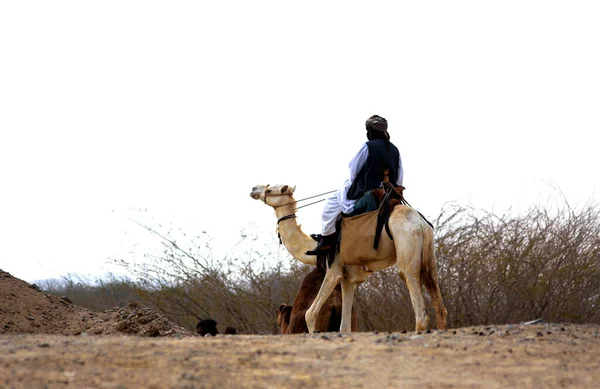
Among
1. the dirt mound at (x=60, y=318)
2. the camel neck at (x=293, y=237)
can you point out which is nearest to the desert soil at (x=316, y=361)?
the camel neck at (x=293, y=237)

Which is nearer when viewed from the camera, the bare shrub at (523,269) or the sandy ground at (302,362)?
the sandy ground at (302,362)

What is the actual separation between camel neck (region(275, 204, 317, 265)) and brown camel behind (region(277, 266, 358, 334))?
0.31 meters

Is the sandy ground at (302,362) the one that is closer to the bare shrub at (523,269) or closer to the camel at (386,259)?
the camel at (386,259)

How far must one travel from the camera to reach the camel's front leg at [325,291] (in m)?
12.7

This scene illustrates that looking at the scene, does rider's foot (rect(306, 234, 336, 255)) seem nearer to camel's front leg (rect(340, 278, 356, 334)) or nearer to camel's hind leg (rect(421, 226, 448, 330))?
camel's front leg (rect(340, 278, 356, 334))

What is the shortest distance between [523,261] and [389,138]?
15.9 ft

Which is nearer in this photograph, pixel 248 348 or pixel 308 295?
pixel 248 348

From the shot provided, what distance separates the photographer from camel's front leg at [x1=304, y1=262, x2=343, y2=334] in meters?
12.7

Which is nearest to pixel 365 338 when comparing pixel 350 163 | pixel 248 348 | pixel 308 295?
pixel 248 348

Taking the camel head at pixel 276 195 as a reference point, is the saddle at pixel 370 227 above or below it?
below

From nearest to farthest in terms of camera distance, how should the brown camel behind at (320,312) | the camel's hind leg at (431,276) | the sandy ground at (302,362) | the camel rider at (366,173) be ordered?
the sandy ground at (302,362), the camel's hind leg at (431,276), the camel rider at (366,173), the brown camel behind at (320,312)

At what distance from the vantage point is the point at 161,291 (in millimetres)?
20344

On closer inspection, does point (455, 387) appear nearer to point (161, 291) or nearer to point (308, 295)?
point (308, 295)

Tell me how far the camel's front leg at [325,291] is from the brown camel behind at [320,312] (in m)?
0.74
